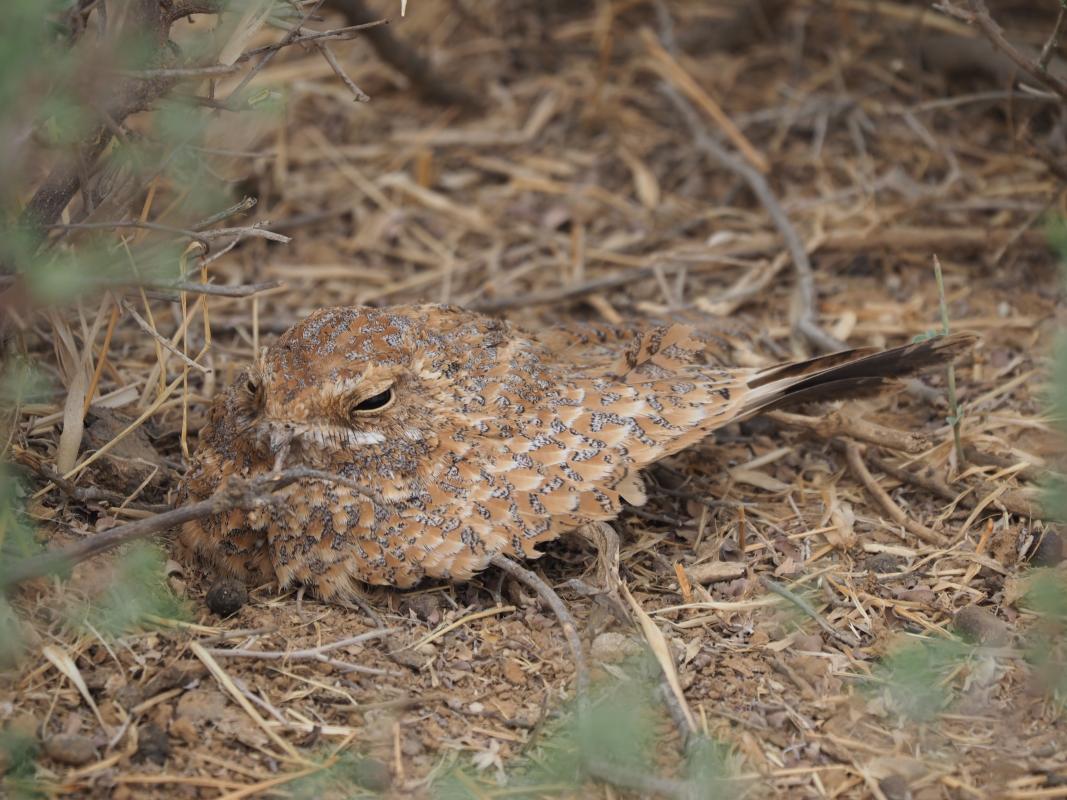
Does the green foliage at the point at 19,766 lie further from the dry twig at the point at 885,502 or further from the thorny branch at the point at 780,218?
the thorny branch at the point at 780,218

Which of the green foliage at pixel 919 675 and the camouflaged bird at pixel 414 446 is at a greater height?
the camouflaged bird at pixel 414 446

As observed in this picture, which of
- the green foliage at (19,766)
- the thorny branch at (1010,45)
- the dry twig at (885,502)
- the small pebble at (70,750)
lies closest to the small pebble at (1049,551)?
the dry twig at (885,502)

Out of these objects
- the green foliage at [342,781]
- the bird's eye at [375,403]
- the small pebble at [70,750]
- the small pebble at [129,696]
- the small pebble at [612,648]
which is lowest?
the small pebble at [612,648]

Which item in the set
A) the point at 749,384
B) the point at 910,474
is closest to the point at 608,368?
the point at 749,384

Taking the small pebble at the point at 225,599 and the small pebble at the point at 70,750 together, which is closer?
the small pebble at the point at 70,750

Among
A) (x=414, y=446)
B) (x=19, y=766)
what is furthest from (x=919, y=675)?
(x=19, y=766)

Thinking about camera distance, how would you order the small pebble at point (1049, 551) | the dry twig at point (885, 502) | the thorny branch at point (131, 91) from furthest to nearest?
the dry twig at point (885, 502), the small pebble at point (1049, 551), the thorny branch at point (131, 91)

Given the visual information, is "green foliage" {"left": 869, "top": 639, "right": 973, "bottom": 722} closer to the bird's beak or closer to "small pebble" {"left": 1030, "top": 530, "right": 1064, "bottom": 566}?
"small pebble" {"left": 1030, "top": 530, "right": 1064, "bottom": 566}

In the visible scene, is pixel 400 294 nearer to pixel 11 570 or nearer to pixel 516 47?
pixel 516 47
